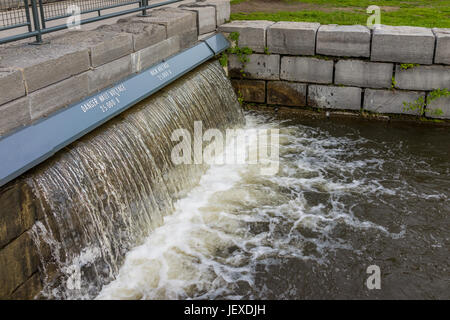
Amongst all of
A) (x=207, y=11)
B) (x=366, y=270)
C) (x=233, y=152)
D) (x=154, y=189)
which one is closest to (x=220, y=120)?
(x=233, y=152)

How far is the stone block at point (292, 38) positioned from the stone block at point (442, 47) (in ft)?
6.50

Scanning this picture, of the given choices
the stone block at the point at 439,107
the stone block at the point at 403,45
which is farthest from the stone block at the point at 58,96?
the stone block at the point at 439,107

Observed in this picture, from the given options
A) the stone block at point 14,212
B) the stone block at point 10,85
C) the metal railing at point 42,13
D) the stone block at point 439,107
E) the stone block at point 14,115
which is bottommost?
the stone block at point 439,107

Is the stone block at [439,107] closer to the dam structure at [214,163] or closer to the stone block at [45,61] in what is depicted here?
the dam structure at [214,163]

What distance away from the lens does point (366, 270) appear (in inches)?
196

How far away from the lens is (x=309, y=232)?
5.61 meters

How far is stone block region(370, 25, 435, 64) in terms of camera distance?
27.0 ft

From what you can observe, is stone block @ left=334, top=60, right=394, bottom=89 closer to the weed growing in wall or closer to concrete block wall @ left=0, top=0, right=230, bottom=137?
the weed growing in wall

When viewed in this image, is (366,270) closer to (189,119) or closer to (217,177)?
(217,177)

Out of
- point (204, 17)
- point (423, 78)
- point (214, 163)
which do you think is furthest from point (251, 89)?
point (423, 78)

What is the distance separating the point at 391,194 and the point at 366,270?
176 cm

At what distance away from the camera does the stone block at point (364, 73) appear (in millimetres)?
8609

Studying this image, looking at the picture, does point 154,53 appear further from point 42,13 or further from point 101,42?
point 42,13

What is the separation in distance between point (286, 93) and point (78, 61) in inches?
194
